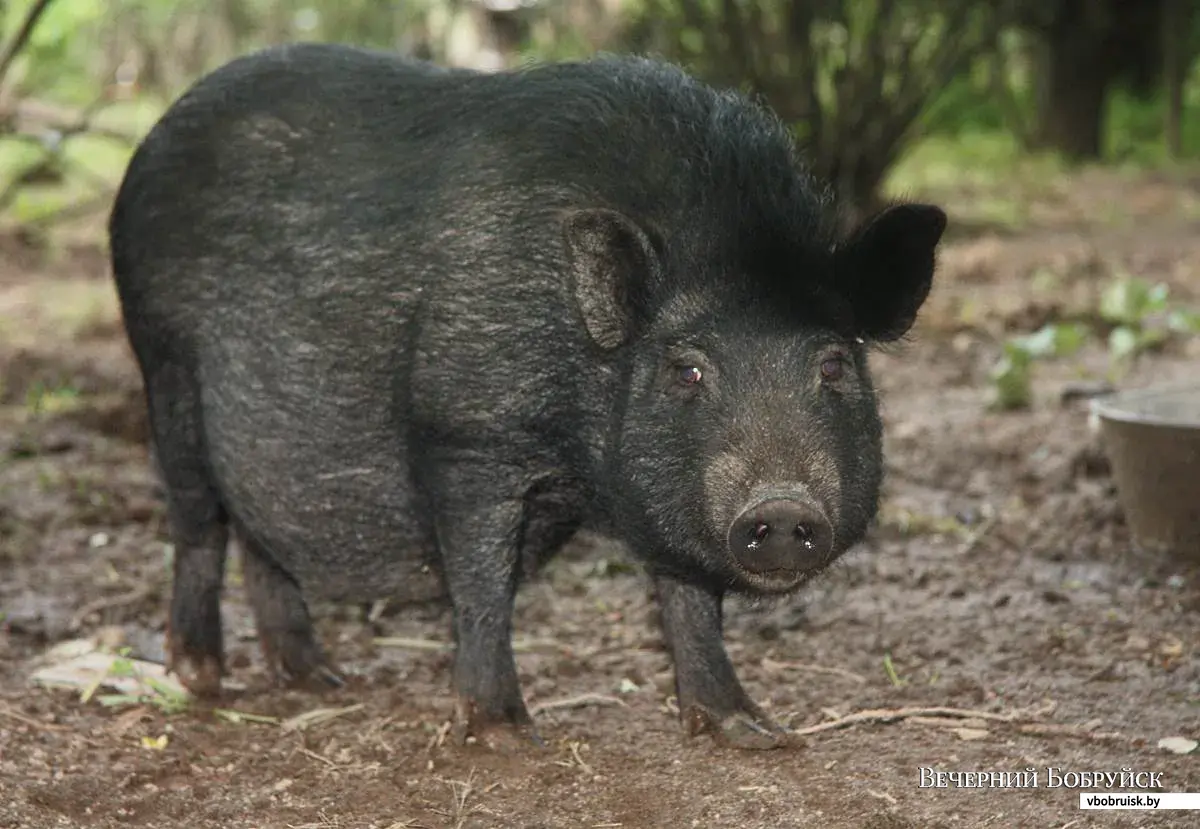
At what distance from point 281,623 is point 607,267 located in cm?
173

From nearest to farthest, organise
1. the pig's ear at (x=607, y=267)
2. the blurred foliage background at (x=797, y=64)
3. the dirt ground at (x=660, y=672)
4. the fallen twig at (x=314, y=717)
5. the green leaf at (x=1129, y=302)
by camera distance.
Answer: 1. the pig's ear at (x=607, y=267)
2. the dirt ground at (x=660, y=672)
3. the fallen twig at (x=314, y=717)
4. the green leaf at (x=1129, y=302)
5. the blurred foliage background at (x=797, y=64)

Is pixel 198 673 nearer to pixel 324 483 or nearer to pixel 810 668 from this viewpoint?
pixel 324 483

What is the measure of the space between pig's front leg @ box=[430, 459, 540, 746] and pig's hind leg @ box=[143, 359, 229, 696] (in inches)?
34.8

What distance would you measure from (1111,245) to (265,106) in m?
8.72

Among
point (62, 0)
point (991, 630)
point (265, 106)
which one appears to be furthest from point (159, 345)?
point (62, 0)

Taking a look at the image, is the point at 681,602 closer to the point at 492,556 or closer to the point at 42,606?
the point at 492,556

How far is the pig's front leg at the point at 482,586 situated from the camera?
3.93 meters

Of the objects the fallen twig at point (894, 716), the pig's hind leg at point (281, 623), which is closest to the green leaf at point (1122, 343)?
the fallen twig at point (894, 716)

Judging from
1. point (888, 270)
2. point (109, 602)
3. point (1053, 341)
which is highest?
point (888, 270)

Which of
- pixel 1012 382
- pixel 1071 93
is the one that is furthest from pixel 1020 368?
pixel 1071 93

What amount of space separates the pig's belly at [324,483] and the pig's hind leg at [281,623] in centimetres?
33

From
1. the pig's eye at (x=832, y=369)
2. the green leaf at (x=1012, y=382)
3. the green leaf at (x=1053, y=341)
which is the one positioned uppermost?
the pig's eye at (x=832, y=369)

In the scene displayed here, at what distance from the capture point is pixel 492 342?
3838 mm

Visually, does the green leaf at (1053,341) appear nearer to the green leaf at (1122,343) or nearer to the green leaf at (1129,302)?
the green leaf at (1122,343)
